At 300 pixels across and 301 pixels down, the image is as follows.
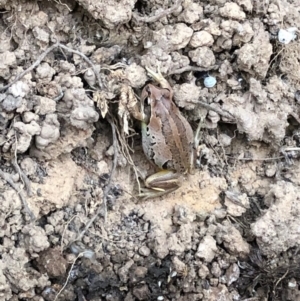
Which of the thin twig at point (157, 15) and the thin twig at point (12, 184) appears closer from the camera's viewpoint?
the thin twig at point (12, 184)

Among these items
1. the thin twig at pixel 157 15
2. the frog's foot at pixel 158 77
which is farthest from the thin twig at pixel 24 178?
the thin twig at pixel 157 15

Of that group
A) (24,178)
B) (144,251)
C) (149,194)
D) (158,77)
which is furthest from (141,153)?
(24,178)

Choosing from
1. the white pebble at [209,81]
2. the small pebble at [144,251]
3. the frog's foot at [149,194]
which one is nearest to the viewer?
the small pebble at [144,251]

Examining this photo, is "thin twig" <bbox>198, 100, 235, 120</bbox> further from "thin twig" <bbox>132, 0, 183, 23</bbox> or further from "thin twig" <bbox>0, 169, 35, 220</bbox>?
"thin twig" <bbox>0, 169, 35, 220</bbox>

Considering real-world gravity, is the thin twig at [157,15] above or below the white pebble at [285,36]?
above

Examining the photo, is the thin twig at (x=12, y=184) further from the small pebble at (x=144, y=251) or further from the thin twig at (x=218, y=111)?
the thin twig at (x=218, y=111)

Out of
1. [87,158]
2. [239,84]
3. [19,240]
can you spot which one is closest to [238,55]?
[239,84]

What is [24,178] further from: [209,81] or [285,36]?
[285,36]
